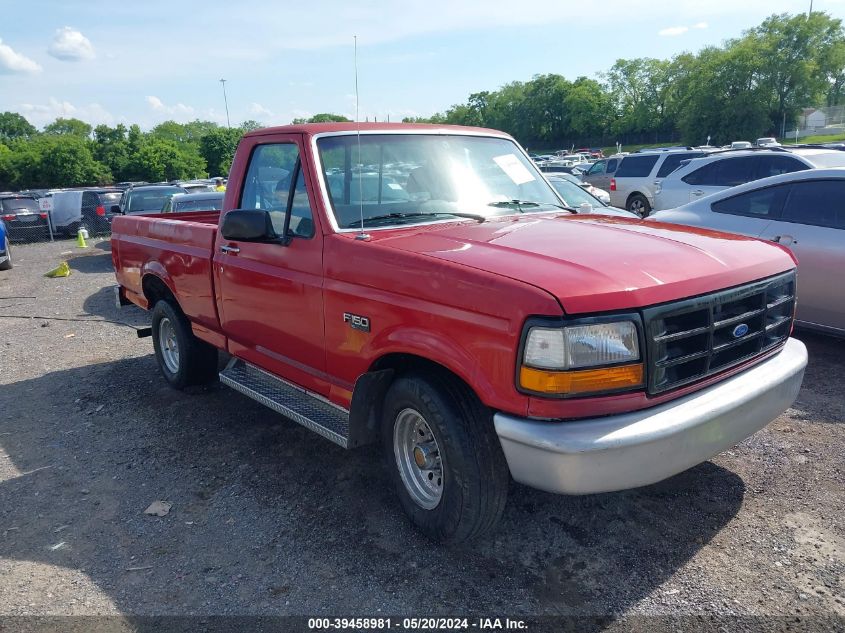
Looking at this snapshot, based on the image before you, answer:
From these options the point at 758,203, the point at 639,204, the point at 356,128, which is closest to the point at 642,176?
the point at 639,204

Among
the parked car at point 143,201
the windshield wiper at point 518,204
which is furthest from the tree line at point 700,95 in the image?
the windshield wiper at point 518,204

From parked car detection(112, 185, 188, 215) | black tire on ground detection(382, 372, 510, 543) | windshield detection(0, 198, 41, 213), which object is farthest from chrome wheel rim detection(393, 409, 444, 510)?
windshield detection(0, 198, 41, 213)

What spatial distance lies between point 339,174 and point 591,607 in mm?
2659

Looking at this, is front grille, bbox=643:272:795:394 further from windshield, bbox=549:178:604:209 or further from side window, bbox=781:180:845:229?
windshield, bbox=549:178:604:209

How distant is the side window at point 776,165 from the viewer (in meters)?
10.7

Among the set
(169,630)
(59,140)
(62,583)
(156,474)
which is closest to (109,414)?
(156,474)

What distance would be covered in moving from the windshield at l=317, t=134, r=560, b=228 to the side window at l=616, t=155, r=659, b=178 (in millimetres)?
13451

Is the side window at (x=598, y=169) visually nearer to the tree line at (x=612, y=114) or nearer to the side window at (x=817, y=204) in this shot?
the tree line at (x=612, y=114)

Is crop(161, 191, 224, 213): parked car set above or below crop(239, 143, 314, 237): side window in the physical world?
below

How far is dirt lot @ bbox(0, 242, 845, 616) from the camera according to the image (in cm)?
304

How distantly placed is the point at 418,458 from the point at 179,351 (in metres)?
3.05

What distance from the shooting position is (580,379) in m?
2.71

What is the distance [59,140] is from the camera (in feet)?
164

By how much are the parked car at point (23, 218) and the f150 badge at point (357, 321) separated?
19297mm
